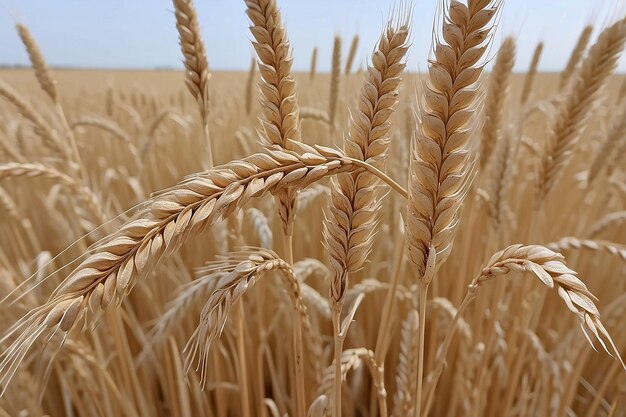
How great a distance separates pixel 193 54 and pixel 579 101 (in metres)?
0.69

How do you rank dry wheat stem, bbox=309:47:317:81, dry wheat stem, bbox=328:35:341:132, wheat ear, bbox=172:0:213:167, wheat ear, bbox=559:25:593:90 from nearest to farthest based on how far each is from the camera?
1. wheat ear, bbox=172:0:213:167
2. dry wheat stem, bbox=328:35:341:132
3. wheat ear, bbox=559:25:593:90
4. dry wheat stem, bbox=309:47:317:81

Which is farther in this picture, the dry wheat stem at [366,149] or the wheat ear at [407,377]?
the wheat ear at [407,377]

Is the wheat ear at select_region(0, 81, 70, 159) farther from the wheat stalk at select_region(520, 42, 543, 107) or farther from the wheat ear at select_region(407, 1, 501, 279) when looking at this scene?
the wheat stalk at select_region(520, 42, 543, 107)

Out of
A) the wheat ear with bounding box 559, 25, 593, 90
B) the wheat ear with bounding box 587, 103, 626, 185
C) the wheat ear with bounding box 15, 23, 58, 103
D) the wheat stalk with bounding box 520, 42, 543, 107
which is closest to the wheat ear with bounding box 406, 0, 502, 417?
the wheat ear with bounding box 587, 103, 626, 185

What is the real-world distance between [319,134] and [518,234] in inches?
49.6

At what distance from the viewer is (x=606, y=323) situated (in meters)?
1.06

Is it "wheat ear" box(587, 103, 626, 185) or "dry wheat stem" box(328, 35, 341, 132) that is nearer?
"wheat ear" box(587, 103, 626, 185)

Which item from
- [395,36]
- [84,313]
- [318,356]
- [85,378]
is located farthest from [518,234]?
[84,313]

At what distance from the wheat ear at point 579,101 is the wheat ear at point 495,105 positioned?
0.12 m

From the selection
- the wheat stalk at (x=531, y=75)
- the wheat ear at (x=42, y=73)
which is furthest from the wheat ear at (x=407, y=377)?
the wheat stalk at (x=531, y=75)

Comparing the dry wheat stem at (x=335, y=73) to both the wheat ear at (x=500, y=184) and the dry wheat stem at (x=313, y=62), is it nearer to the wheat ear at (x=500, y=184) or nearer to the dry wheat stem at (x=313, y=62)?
the wheat ear at (x=500, y=184)

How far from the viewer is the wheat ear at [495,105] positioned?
35.3 inches

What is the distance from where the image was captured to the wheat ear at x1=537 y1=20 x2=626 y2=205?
30.1 inches

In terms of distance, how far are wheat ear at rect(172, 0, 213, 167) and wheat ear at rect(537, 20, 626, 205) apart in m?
0.63
